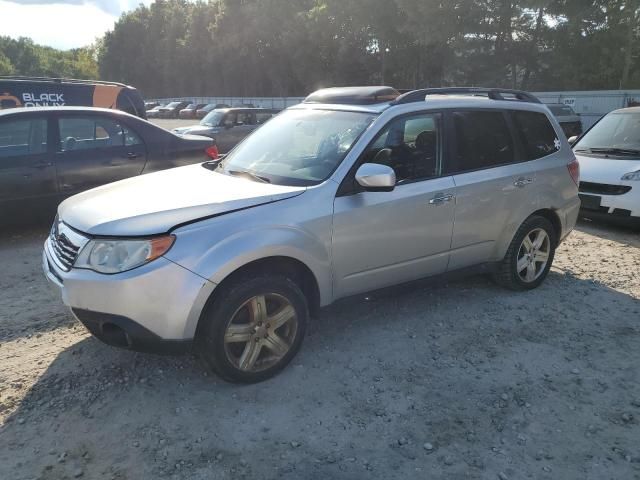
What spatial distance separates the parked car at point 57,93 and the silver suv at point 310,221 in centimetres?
804

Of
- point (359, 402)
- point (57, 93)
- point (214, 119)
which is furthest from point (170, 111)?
point (359, 402)

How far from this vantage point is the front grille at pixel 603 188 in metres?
6.93

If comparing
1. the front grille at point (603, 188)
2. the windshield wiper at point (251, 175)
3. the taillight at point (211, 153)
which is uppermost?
the windshield wiper at point (251, 175)

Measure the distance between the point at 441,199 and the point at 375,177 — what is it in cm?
84

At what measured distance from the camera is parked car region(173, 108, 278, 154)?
1441 centimetres

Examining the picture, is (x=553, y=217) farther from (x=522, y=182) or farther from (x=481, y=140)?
(x=481, y=140)

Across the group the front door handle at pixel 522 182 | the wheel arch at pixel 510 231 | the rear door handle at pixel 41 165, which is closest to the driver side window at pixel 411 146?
the front door handle at pixel 522 182

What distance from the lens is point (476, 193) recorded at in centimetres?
427

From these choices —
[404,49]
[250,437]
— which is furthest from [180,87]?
[250,437]

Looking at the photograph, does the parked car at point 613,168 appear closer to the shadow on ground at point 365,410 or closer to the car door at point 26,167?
the shadow on ground at point 365,410

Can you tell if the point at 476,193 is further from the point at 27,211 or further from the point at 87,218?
the point at 27,211

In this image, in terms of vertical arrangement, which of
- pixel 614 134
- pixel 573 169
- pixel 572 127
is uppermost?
pixel 572 127

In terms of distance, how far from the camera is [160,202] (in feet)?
10.7

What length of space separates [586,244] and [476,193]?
124 inches
